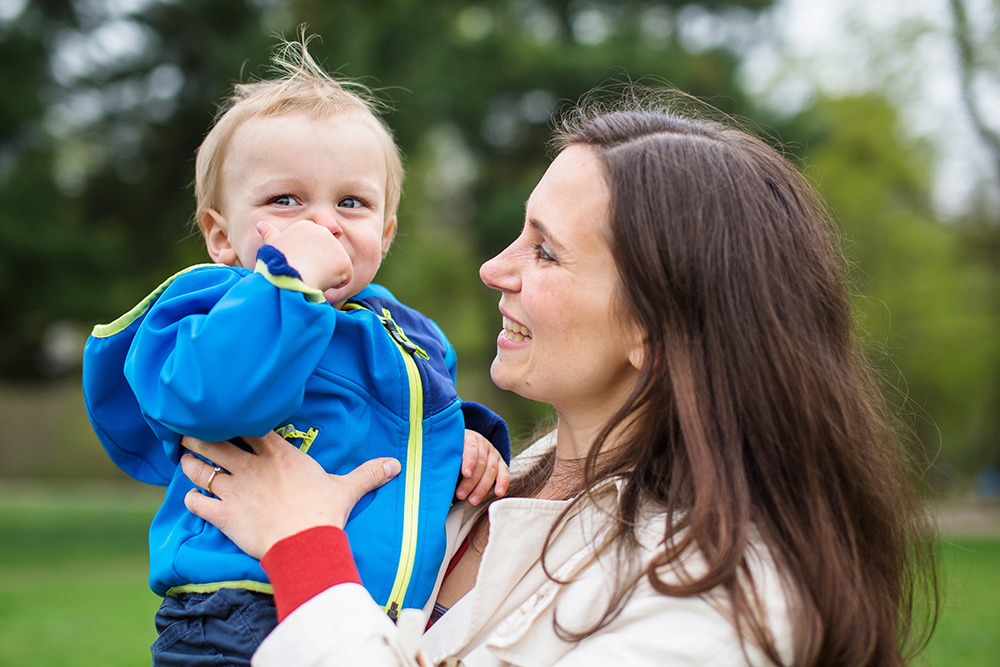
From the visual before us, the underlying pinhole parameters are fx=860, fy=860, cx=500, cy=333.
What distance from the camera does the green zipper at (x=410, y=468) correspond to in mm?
1846

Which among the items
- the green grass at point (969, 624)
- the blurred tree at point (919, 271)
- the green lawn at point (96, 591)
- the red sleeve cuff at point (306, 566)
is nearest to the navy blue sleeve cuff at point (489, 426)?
the red sleeve cuff at point (306, 566)

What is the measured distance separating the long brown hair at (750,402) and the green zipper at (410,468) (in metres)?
0.39

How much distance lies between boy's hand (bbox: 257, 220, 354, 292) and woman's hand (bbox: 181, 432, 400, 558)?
36 cm

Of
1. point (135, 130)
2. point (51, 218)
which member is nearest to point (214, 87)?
point (135, 130)

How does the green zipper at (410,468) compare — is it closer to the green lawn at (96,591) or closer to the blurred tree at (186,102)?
the green lawn at (96,591)

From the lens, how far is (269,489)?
1.78 meters

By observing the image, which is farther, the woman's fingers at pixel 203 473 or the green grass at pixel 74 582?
the green grass at pixel 74 582

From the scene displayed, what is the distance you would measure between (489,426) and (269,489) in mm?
700

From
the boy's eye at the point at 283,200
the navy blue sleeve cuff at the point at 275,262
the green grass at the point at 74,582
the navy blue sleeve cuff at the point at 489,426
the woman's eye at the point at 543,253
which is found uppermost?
the boy's eye at the point at 283,200

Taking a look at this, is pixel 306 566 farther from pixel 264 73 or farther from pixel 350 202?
pixel 264 73

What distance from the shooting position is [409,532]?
6.15 feet

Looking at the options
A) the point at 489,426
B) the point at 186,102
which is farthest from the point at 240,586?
the point at 186,102

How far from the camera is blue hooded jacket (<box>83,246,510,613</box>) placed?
161cm

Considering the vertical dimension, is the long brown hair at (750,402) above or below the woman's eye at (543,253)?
below
